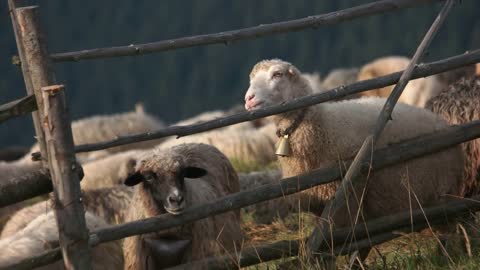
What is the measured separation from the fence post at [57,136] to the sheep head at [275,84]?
1729 millimetres

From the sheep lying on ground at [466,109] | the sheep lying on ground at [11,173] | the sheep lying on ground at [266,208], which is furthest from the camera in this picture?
the sheep lying on ground at [11,173]

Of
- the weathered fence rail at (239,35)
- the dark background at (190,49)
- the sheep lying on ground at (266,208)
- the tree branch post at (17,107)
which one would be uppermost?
the weathered fence rail at (239,35)

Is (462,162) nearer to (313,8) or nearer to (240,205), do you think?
(240,205)

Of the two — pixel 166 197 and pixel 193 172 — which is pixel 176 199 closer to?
pixel 166 197

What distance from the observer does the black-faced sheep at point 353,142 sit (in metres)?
6.01

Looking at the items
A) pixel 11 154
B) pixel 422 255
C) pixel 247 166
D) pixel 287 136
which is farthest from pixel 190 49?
pixel 422 255

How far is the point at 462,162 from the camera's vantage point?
6.30 meters

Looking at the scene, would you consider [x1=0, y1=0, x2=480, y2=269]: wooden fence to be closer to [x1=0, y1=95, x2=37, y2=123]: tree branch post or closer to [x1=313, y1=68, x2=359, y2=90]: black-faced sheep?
[x1=0, y1=95, x2=37, y2=123]: tree branch post

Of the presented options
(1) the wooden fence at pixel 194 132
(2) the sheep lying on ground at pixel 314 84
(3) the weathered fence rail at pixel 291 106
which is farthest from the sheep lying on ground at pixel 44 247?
(2) the sheep lying on ground at pixel 314 84

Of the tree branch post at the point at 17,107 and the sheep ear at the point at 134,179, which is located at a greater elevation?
the tree branch post at the point at 17,107

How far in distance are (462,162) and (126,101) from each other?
96.2 ft

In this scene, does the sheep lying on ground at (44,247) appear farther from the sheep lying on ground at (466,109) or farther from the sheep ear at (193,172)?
the sheep lying on ground at (466,109)

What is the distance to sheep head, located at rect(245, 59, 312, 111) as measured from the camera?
6.12 meters

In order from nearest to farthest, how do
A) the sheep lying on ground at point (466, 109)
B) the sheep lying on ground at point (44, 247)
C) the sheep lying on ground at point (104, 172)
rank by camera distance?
the sheep lying on ground at point (44, 247) → the sheep lying on ground at point (466, 109) → the sheep lying on ground at point (104, 172)
